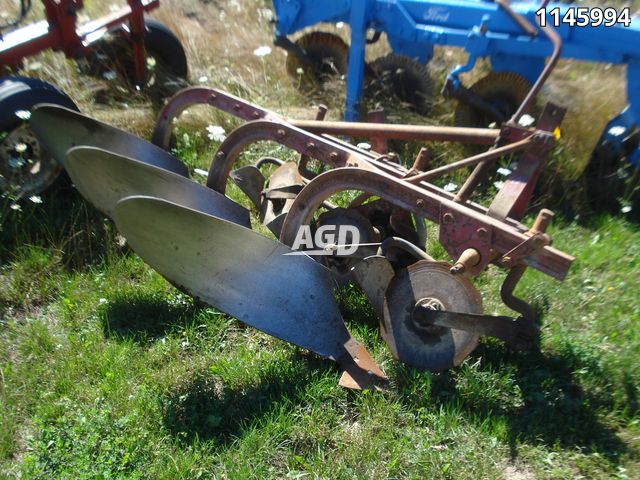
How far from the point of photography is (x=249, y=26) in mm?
6441

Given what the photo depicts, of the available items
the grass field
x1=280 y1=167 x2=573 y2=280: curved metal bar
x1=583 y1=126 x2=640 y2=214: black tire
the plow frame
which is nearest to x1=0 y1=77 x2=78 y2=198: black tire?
the grass field

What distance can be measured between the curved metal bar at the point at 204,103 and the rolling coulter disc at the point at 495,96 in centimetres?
170

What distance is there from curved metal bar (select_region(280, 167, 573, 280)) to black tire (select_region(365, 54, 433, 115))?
81.6 inches

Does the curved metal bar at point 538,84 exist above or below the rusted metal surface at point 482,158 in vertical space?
above

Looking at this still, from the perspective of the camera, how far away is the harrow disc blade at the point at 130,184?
9.79 feet

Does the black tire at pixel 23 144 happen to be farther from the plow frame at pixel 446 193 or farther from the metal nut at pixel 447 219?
the metal nut at pixel 447 219

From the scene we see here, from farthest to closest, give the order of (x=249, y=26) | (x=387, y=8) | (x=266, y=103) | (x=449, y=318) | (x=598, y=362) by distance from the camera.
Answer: (x=249, y=26) → (x=266, y=103) → (x=387, y=8) → (x=598, y=362) → (x=449, y=318)

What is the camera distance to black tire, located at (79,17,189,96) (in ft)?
16.2

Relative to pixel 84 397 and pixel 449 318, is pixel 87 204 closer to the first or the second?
pixel 84 397

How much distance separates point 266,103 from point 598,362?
10.2ft

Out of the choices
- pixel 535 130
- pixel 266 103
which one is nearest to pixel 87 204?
pixel 266 103

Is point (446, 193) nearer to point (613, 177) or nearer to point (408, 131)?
point (408, 131)

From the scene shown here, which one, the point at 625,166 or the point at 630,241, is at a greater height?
the point at 625,166

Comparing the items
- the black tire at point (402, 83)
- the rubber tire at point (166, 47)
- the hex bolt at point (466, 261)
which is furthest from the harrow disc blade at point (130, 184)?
the rubber tire at point (166, 47)
